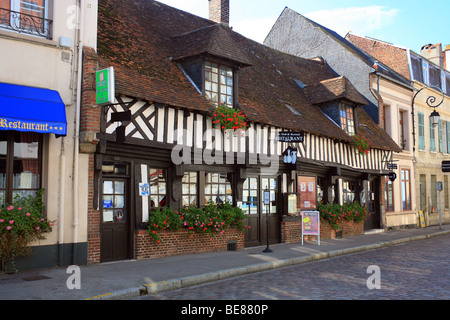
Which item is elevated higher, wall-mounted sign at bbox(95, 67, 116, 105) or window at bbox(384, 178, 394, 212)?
wall-mounted sign at bbox(95, 67, 116, 105)

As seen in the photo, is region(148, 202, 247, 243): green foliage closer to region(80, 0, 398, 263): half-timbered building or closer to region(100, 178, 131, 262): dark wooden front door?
region(80, 0, 398, 263): half-timbered building

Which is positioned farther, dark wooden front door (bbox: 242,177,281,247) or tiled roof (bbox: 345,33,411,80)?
tiled roof (bbox: 345,33,411,80)

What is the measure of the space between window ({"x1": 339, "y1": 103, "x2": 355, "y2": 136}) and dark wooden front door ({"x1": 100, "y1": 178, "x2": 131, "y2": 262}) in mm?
9803

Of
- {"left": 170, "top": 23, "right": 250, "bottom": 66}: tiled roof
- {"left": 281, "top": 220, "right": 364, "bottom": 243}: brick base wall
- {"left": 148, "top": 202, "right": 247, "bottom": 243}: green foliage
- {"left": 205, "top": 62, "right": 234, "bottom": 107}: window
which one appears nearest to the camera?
{"left": 148, "top": 202, "right": 247, "bottom": 243}: green foliage

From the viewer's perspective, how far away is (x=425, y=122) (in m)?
22.9

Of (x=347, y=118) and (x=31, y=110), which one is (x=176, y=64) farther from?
(x=347, y=118)

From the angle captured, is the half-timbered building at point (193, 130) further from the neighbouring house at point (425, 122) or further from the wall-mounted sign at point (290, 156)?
the neighbouring house at point (425, 122)

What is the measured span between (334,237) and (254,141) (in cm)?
542

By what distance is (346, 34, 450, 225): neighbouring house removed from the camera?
72.2ft

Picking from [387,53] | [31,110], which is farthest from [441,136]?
[31,110]

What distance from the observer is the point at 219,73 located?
12.1 meters

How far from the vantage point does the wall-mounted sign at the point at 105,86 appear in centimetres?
838

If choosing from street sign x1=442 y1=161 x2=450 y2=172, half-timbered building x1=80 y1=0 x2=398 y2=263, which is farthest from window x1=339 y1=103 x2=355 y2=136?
street sign x1=442 y1=161 x2=450 y2=172
